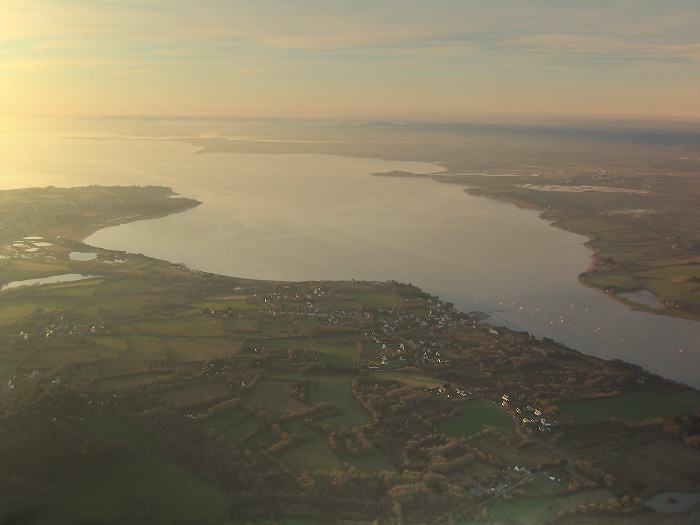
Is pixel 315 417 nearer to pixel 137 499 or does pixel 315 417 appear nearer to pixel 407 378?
pixel 407 378

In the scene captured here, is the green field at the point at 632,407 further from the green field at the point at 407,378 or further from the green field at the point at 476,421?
the green field at the point at 407,378

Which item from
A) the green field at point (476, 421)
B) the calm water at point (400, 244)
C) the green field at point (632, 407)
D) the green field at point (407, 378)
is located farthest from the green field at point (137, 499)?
the calm water at point (400, 244)

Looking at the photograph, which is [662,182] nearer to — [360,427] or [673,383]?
[673,383]

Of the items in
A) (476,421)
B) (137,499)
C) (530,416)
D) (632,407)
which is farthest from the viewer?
(632,407)

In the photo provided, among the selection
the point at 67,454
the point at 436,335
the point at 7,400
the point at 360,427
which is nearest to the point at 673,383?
the point at 436,335

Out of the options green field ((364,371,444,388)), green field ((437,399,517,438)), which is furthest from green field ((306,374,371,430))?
green field ((437,399,517,438))

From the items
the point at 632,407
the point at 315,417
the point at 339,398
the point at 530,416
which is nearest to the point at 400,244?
the point at 339,398

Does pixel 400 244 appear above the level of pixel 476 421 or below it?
above
